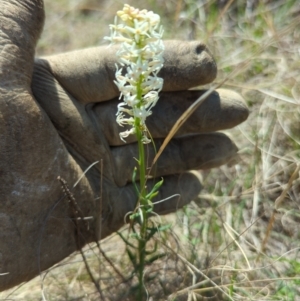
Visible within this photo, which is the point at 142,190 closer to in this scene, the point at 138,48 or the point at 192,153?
the point at 138,48

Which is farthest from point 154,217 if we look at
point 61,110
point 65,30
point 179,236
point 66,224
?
point 65,30

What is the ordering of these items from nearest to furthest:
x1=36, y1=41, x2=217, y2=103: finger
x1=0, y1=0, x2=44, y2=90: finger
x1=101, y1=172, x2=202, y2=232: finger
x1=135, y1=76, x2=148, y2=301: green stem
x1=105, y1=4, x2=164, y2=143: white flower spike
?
x1=105, y1=4, x2=164, y2=143: white flower spike → x1=135, y1=76, x2=148, y2=301: green stem → x1=0, y1=0, x2=44, y2=90: finger → x1=36, y1=41, x2=217, y2=103: finger → x1=101, y1=172, x2=202, y2=232: finger

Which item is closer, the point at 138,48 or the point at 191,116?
the point at 138,48

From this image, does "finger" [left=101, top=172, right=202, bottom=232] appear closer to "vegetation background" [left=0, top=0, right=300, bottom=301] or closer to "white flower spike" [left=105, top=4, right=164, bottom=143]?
"vegetation background" [left=0, top=0, right=300, bottom=301]

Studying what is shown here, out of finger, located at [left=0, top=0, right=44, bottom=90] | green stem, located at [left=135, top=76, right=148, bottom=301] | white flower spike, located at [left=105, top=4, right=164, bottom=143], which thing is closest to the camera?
white flower spike, located at [left=105, top=4, right=164, bottom=143]

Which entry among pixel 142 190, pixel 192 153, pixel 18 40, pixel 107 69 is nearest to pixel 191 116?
pixel 192 153

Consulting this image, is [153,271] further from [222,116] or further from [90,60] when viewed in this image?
[90,60]

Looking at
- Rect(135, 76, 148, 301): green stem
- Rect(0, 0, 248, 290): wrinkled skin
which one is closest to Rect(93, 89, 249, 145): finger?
Rect(0, 0, 248, 290): wrinkled skin
